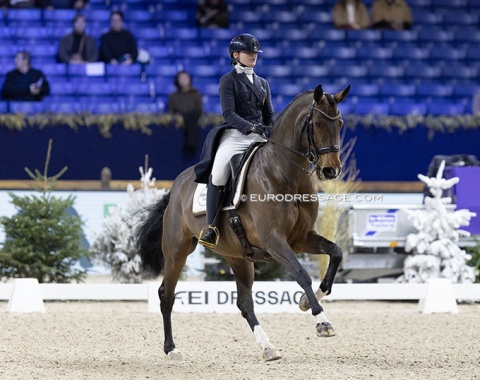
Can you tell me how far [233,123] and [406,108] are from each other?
29.4ft

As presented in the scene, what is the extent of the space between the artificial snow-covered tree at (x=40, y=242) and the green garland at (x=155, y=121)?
263cm

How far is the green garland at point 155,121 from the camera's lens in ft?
43.4

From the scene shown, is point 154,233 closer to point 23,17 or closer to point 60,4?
point 23,17

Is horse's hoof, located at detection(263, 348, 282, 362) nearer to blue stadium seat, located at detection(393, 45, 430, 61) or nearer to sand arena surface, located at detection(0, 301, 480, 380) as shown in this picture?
sand arena surface, located at detection(0, 301, 480, 380)

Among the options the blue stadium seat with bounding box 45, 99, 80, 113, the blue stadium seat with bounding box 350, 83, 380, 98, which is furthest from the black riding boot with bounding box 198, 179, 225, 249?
the blue stadium seat with bounding box 350, 83, 380, 98

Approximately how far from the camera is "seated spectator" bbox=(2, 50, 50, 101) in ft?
46.3

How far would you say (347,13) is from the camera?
16469mm

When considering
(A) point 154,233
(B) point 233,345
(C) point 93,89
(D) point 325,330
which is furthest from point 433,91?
(D) point 325,330

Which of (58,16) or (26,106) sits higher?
(58,16)

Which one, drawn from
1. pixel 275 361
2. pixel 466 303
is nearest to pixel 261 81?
pixel 275 361

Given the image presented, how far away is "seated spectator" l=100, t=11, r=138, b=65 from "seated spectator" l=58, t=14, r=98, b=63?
0.17 meters

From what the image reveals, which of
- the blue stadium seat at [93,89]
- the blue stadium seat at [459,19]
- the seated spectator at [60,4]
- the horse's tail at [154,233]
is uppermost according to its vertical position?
the seated spectator at [60,4]

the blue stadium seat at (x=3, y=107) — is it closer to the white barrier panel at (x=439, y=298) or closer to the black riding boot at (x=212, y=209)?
the white barrier panel at (x=439, y=298)

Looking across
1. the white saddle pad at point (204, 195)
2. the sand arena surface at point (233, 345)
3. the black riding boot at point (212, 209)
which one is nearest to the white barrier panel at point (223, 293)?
the sand arena surface at point (233, 345)
